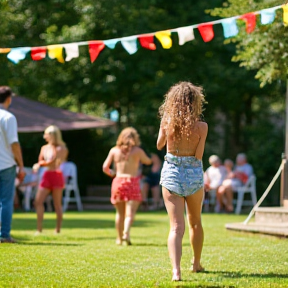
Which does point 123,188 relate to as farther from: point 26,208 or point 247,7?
point 26,208

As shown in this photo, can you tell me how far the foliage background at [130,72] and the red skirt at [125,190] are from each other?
12.0 metres

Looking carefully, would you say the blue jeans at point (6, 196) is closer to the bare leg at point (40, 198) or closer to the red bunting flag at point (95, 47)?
the red bunting flag at point (95, 47)

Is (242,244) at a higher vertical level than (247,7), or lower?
lower

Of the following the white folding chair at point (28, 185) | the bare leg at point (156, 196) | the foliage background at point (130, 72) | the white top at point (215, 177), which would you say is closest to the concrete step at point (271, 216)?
the white top at point (215, 177)

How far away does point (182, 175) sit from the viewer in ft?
24.5

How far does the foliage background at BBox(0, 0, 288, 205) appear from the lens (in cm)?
2375

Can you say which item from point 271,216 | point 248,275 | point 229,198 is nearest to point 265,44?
point 271,216

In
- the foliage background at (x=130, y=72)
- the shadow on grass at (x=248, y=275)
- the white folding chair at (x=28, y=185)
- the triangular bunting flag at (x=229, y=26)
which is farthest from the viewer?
the foliage background at (x=130, y=72)

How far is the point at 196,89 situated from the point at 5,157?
3.76 m

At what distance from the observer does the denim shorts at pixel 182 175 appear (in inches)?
294

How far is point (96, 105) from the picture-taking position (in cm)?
2853

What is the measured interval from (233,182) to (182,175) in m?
14.2

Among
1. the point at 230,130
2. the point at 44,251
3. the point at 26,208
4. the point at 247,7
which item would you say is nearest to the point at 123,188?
the point at 44,251

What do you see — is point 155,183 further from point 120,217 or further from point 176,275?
point 176,275
